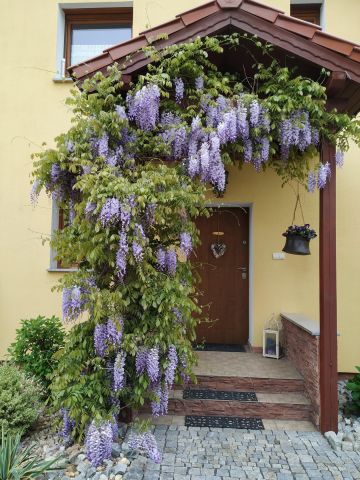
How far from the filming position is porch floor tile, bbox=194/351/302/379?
402 centimetres

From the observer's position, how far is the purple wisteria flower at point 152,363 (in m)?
2.93

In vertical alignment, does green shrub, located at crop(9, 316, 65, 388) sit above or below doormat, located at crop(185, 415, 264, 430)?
above

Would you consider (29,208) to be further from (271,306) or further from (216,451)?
(216,451)

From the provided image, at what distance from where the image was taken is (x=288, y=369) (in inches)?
167

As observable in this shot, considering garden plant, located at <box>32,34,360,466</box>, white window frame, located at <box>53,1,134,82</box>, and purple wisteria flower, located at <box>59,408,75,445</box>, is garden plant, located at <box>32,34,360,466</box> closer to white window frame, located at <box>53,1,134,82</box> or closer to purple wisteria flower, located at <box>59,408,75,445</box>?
purple wisteria flower, located at <box>59,408,75,445</box>

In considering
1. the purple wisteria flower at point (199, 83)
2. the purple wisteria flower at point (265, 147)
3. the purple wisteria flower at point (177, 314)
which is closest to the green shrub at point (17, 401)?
the purple wisteria flower at point (177, 314)

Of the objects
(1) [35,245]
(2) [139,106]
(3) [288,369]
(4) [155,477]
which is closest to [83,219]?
(2) [139,106]

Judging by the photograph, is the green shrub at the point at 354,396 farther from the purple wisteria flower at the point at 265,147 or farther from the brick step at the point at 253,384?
the purple wisteria flower at the point at 265,147

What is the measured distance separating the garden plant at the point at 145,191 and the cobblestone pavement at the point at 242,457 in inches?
9.8

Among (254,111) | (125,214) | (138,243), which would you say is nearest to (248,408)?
(138,243)

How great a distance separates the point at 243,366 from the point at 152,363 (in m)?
1.74

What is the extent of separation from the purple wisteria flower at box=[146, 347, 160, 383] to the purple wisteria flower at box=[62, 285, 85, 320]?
66 cm

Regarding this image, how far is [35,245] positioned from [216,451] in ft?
11.6

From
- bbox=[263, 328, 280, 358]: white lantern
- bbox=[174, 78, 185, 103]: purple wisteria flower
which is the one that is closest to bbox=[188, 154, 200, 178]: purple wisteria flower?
bbox=[174, 78, 185, 103]: purple wisteria flower
